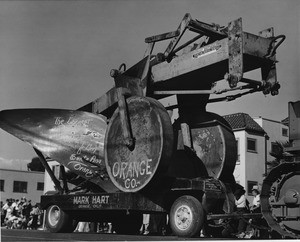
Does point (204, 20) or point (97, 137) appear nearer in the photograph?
point (204, 20)

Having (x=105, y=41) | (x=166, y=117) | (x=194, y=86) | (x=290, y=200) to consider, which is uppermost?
(x=105, y=41)

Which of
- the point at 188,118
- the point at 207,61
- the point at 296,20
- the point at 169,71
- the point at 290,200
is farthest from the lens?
the point at 188,118

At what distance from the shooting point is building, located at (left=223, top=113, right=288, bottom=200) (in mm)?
40206

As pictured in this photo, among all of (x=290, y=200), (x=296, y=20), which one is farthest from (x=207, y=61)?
(x=290, y=200)

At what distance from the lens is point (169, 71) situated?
11922mm

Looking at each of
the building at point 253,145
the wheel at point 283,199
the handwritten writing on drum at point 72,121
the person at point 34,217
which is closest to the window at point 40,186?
the building at point 253,145

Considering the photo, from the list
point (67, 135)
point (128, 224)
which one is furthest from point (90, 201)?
point (128, 224)

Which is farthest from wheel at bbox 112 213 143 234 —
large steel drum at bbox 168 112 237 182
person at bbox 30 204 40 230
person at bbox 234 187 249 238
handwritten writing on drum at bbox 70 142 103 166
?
person at bbox 30 204 40 230

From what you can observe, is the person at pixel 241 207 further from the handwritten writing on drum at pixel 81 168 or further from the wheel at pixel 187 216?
the handwritten writing on drum at pixel 81 168

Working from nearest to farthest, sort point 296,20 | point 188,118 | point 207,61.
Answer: point 296,20 < point 207,61 < point 188,118

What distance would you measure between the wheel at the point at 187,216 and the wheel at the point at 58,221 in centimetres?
353

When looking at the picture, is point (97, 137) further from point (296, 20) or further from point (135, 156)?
point (296, 20)

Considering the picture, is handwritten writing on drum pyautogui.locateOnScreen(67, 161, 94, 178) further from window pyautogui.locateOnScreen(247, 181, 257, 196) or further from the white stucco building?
window pyautogui.locateOnScreen(247, 181, 257, 196)

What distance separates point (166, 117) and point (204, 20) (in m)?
2.06
